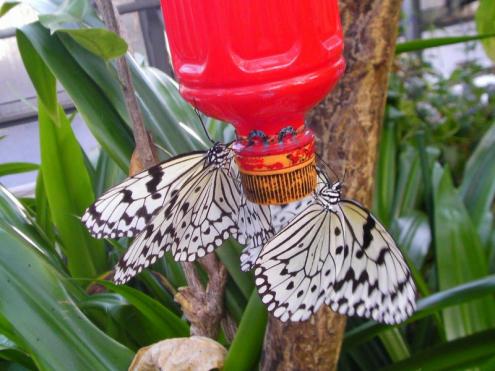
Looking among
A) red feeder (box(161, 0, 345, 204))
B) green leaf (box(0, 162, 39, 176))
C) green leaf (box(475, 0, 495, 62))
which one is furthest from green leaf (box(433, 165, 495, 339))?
green leaf (box(0, 162, 39, 176))

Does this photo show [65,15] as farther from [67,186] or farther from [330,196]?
[67,186]

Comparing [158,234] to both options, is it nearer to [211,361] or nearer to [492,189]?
[211,361]

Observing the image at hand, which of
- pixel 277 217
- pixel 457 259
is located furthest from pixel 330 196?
pixel 457 259

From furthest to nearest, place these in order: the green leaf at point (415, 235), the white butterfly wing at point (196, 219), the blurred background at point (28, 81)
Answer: the blurred background at point (28, 81) → the green leaf at point (415, 235) → the white butterfly wing at point (196, 219)

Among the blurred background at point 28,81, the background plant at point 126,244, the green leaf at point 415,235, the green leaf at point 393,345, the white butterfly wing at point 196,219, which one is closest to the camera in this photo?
the white butterfly wing at point 196,219

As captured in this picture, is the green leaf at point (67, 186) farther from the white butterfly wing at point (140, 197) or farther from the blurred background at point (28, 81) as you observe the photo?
the blurred background at point (28, 81)

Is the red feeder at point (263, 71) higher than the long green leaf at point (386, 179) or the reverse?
higher

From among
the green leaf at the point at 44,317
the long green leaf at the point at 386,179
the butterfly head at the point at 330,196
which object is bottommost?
the long green leaf at the point at 386,179

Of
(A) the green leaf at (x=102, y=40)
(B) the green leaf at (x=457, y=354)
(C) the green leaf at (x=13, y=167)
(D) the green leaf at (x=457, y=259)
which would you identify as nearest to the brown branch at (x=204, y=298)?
(A) the green leaf at (x=102, y=40)

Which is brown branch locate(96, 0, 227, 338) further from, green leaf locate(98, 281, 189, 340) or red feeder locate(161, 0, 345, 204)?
red feeder locate(161, 0, 345, 204)
